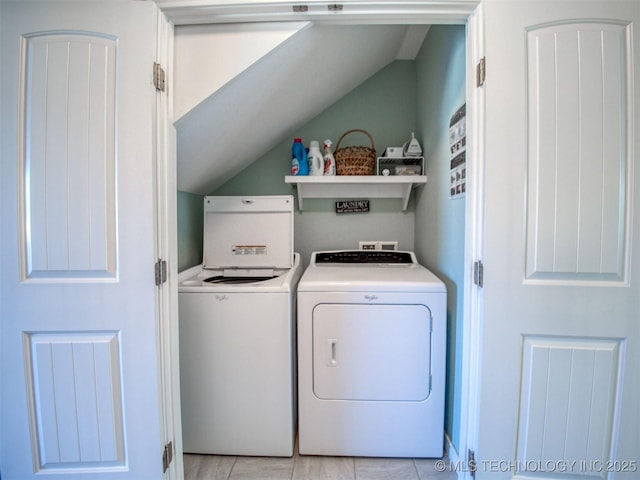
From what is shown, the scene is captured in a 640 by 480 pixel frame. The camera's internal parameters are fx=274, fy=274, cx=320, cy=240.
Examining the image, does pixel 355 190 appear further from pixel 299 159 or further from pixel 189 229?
pixel 189 229

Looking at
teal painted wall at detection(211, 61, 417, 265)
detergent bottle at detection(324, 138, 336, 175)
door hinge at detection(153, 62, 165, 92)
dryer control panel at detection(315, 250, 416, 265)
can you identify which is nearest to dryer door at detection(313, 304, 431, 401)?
dryer control panel at detection(315, 250, 416, 265)

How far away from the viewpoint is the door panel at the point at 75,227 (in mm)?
1068

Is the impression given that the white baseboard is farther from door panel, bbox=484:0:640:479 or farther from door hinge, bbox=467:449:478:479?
door panel, bbox=484:0:640:479

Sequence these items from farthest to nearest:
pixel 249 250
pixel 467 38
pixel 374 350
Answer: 1. pixel 249 250
2. pixel 374 350
3. pixel 467 38

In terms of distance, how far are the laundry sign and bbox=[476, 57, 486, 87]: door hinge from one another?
122cm

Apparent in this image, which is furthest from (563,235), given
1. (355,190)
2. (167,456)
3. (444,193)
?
(167,456)

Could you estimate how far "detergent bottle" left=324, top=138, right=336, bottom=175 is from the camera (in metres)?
1.98

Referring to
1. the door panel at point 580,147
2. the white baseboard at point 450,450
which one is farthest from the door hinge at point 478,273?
the white baseboard at point 450,450

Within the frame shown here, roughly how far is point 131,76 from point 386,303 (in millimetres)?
1498

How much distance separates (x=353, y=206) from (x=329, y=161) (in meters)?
0.44

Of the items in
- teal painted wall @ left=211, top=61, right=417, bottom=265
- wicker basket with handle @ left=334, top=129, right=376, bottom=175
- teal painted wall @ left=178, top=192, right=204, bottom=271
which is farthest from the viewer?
teal painted wall @ left=211, top=61, right=417, bottom=265

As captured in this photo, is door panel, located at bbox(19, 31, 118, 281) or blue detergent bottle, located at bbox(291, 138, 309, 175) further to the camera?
blue detergent bottle, located at bbox(291, 138, 309, 175)

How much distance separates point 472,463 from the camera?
1138 mm

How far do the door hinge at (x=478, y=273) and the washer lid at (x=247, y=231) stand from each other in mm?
1143
